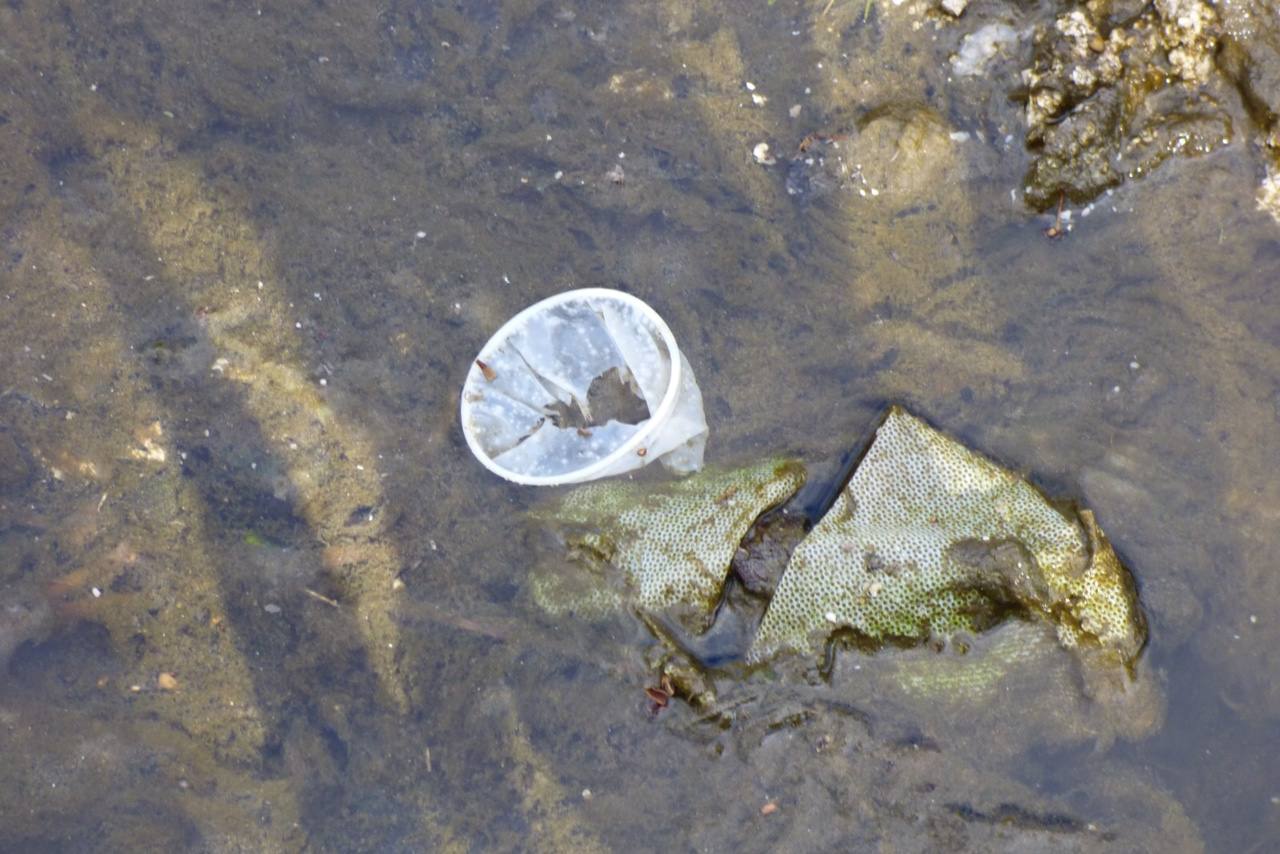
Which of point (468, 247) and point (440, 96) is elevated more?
point (440, 96)

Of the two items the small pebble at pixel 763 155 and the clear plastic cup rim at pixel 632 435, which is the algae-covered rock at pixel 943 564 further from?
the small pebble at pixel 763 155

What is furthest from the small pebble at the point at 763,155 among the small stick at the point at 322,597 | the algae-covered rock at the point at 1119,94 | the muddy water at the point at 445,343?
the small stick at the point at 322,597

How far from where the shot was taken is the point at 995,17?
137 inches

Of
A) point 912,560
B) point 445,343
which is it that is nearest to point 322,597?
point 445,343

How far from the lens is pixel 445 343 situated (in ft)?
11.8

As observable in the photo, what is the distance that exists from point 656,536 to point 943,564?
1.02 m

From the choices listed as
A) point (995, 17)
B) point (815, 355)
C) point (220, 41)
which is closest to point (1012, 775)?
point (815, 355)

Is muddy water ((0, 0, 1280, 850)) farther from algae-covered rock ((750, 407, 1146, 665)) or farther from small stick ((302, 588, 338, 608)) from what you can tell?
algae-covered rock ((750, 407, 1146, 665))

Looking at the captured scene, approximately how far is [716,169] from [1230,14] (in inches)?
72.5

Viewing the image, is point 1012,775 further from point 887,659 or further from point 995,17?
point 995,17

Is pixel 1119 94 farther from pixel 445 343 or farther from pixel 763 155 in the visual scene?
pixel 445 343

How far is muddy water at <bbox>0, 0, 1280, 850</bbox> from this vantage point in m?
3.42

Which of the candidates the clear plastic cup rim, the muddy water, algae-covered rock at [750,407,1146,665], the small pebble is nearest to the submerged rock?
algae-covered rock at [750,407,1146,665]

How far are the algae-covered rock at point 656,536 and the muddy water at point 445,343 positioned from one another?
0.38ft
